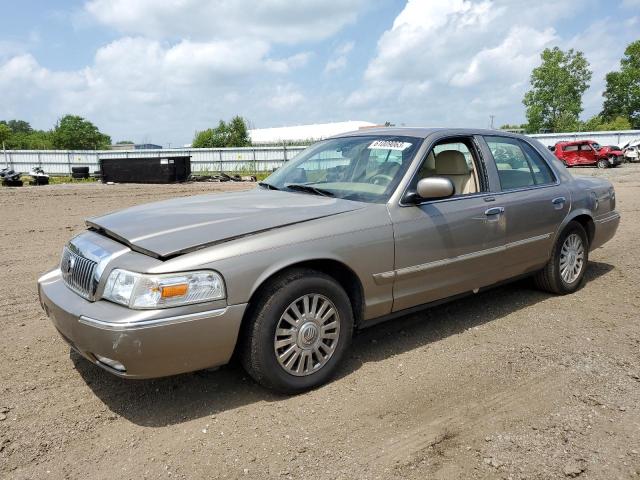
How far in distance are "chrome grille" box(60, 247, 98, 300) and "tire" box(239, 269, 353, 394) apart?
95 cm

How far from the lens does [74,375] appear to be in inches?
143

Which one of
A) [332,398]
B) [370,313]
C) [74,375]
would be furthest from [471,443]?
[74,375]

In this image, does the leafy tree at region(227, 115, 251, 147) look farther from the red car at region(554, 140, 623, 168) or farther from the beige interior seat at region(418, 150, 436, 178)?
the beige interior seat at region(418, 150, 436, 178)

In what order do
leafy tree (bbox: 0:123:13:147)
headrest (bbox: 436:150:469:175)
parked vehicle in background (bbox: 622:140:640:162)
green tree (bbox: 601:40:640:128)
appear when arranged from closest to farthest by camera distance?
headrest (bbox: 436:150:469:175) < parked vehicle in background (bbox: 622:140:640:162) < leafy tree (bbox: 0:123:13:147) < green tree (bbox: 601:40:640:128)

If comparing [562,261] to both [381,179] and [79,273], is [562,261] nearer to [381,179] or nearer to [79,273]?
[381,179]

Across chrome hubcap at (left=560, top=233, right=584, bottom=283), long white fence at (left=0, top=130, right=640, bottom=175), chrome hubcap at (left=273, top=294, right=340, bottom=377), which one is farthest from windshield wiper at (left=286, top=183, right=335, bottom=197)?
long white fence at (left=0, top=130, right=640, bottom=175)

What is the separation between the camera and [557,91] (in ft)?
235

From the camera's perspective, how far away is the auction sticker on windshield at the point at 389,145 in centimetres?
416

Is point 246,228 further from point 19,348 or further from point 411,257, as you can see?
point 19,348

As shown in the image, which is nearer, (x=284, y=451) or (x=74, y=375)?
(x=284, y=451)

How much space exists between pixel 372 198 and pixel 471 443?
5.76ft

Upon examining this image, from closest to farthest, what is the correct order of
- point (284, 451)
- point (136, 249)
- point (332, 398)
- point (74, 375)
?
point (284, 451) → point (136, 249) → point (332, 398) → point (74, 375)

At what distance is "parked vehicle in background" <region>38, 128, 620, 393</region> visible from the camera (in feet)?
9.48

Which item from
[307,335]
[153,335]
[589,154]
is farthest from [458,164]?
[589,154]
